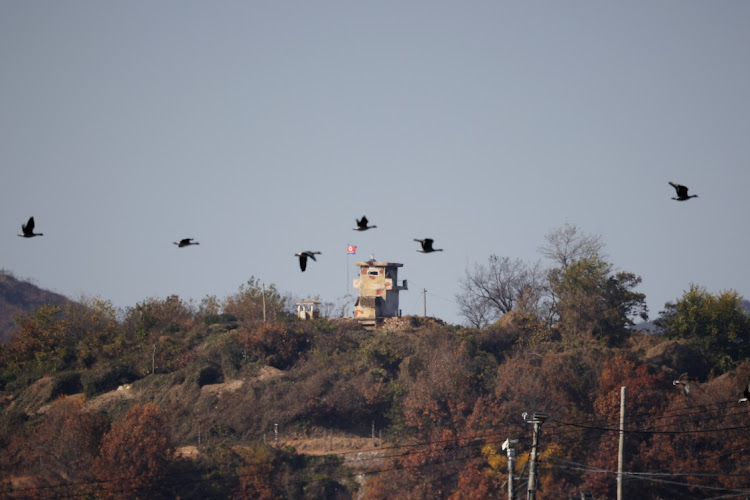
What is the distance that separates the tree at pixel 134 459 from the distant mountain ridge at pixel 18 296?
373 feet

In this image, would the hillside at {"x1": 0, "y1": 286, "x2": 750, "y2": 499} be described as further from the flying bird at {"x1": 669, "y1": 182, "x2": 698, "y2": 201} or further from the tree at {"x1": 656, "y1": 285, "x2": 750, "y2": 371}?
the flying bird at {"x1": 669, "y1": 182, "x2": 698, "y2": 201}

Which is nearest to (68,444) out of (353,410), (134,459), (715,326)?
(134,459)

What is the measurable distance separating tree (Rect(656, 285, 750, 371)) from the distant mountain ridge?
115878 mm

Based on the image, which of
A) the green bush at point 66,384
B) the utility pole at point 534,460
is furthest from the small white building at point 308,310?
the utility pole at point 534,460

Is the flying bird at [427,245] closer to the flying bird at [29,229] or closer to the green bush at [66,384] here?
the flying bird at [29,229]

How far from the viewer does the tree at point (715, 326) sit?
75438mm

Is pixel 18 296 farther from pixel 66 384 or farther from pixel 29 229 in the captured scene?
pixel 29 229

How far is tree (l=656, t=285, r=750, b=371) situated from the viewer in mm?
75438

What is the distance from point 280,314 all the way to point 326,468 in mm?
27974

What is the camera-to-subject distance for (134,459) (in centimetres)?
5731

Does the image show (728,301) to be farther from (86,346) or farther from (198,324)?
(86,346)

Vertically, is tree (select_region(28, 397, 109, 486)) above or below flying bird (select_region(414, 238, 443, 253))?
below

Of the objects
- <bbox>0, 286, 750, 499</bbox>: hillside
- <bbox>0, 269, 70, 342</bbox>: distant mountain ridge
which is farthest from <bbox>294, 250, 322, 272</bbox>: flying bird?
<bbox>0, 269, 70, 342</bbox>: distant mountain ridge

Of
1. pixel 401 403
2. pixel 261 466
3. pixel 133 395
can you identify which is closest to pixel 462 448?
pixel 401 403
